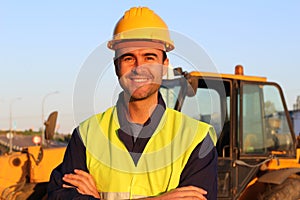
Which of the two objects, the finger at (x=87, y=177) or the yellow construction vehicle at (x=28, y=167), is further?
the yellow construction vehicle at (x=28, y=167)

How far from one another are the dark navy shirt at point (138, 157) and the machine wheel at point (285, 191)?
444 cm

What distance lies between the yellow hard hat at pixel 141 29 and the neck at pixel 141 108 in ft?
0.91

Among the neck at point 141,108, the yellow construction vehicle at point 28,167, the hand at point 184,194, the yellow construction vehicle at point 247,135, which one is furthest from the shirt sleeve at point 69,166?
the yellow construction vehicle at point 28,167

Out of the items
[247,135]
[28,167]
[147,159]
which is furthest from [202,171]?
[28,167]

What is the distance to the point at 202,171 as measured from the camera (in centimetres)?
279

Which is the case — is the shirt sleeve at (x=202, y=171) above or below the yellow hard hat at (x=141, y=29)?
below

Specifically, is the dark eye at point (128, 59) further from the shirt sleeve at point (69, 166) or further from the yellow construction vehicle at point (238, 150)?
the yellow construction vehicle at point (238, 150)

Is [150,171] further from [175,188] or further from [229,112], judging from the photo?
[229,112]

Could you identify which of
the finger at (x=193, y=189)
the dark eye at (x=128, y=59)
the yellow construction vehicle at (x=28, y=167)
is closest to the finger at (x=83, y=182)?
the finger at (x=193, y=189)

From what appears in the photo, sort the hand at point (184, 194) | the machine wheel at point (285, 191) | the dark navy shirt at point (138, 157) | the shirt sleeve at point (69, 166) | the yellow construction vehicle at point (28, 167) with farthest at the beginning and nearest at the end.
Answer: the yellow construction vehicle at point (28, 167), the machine wheel at point (285, 191), the shirt sleeve at point (69, 166), the dark navy shirt at point (138, 157), the hand at point (184, 194)

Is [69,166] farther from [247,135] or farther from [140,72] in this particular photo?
[247,135]

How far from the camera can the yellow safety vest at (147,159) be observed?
9.18 feet

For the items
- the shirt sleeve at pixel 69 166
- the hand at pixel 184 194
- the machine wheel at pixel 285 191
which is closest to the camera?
the hand at pixel 184 194

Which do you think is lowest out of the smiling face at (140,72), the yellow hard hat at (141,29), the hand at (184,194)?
the hand at (184,194)
